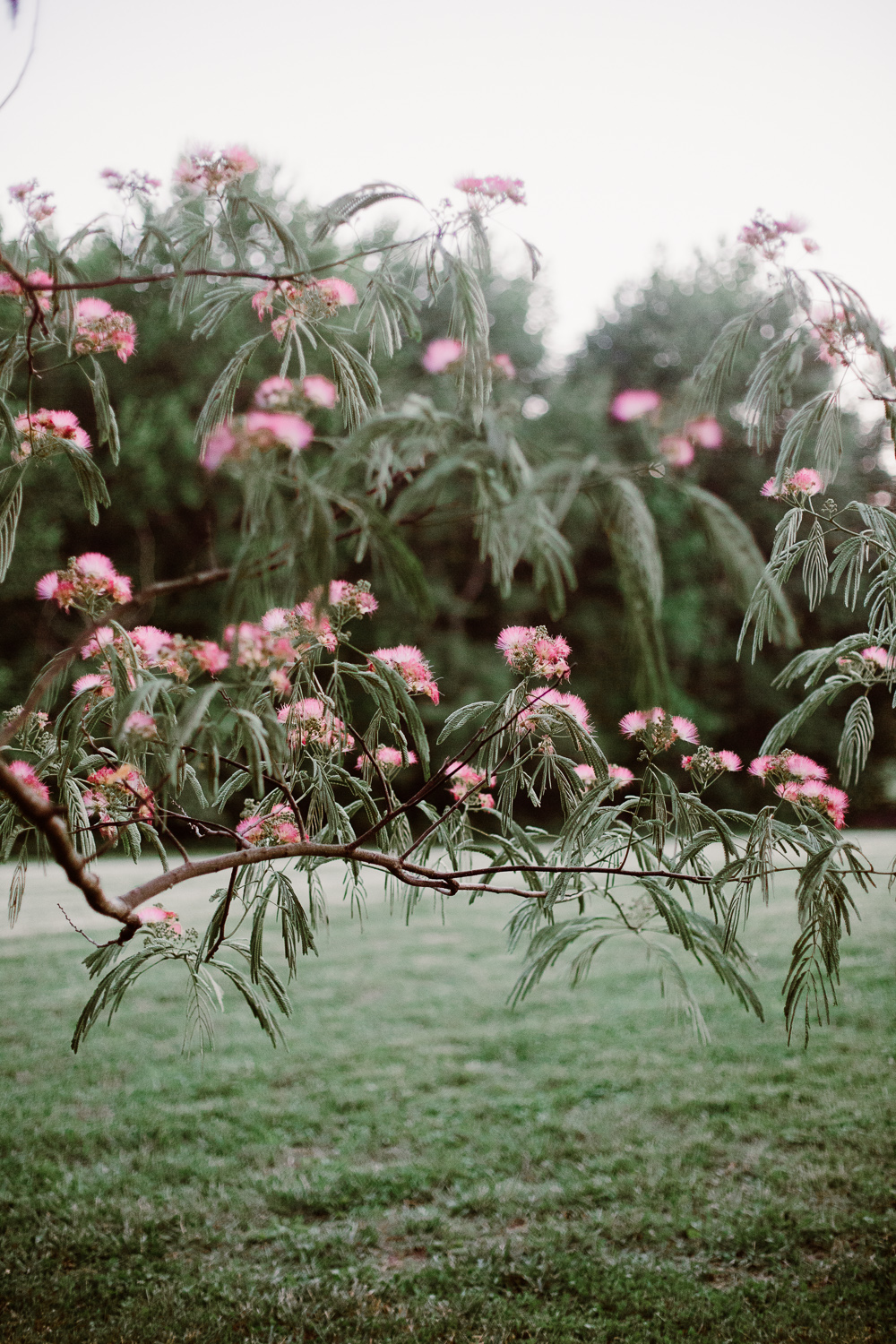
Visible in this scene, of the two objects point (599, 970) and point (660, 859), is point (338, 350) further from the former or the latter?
point (599, 970)

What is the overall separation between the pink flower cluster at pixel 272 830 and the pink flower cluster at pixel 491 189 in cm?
87

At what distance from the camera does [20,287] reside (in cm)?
101

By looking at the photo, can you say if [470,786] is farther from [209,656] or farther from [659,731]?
[209,656]

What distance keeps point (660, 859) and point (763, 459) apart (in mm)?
11709

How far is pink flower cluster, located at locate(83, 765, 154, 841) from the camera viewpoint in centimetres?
108

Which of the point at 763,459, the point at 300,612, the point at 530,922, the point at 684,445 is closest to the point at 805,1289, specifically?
the point at 530,922

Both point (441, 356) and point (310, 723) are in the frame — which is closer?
point (441, 356)

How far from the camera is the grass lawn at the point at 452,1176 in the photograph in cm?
189

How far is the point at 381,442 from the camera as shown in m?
0.65

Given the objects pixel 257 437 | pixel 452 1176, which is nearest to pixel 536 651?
pixel 257 437

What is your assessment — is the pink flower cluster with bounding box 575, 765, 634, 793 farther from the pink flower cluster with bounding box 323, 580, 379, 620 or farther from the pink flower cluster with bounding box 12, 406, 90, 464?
the pink flower cluster with bounding box 12, 406, 90, 464

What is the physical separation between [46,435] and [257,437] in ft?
2.24

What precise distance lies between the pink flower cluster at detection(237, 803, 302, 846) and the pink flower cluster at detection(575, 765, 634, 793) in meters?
0.46

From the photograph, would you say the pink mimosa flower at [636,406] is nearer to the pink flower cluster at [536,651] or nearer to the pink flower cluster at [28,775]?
the pink flower cluster at [536,651]
